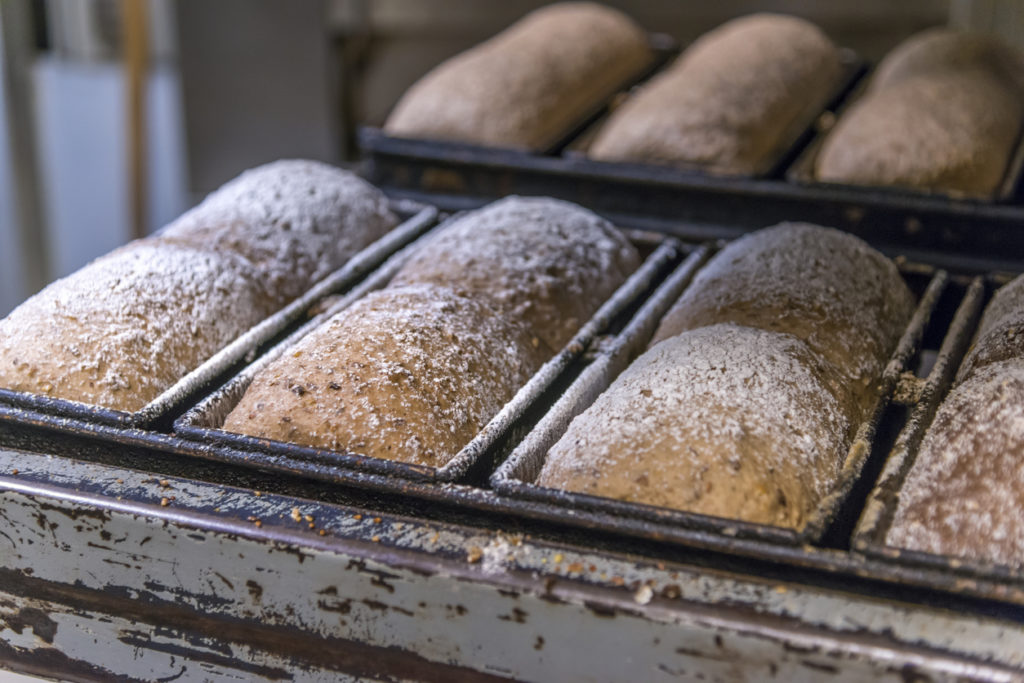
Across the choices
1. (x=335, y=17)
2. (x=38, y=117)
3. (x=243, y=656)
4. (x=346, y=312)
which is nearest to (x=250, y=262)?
(x=346, y=312)

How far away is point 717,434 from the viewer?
3.78 feet

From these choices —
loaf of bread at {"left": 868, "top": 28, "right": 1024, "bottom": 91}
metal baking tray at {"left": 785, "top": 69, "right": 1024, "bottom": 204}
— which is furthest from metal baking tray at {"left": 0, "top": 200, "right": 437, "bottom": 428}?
loaf of bread at {"left": 868, "top": 28, "right": 1024, "bottom": 91}

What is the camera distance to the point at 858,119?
2.06 m

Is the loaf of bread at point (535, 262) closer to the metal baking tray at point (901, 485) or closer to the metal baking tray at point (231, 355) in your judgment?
the metal baking tray at point (231, 355)

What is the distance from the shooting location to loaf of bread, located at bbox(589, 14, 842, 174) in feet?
6.81

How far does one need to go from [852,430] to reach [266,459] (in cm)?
70

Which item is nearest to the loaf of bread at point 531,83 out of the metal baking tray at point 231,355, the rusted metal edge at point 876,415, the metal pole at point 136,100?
the metal baking tray at point 231,355

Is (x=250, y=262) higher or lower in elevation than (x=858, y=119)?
lower

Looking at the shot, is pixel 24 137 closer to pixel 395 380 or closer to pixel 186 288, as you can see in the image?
pixel 186 288

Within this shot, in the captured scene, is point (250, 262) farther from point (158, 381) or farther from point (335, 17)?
point (335, 17)

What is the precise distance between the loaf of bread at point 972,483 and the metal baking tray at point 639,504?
67 mm

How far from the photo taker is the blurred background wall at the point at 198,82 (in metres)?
3.46

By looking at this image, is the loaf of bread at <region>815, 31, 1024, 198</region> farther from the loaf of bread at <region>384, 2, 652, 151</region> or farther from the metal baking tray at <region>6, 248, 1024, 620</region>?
the metal baking tray at <region>6, 248, 1024, 620</region>

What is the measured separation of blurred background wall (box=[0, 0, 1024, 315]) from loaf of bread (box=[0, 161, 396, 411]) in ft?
6.03
